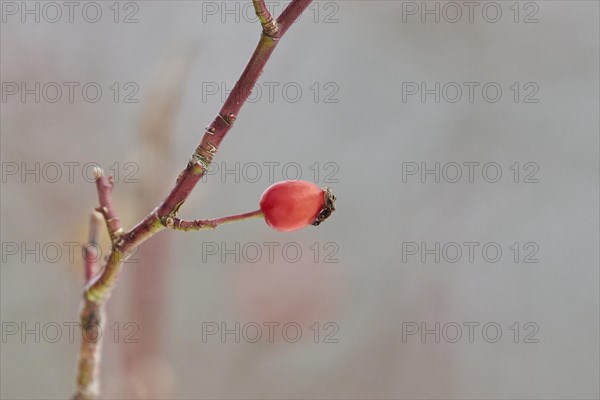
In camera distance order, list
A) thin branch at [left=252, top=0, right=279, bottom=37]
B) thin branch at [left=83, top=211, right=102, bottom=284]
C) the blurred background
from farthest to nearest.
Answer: the blurred background
thin branch at [left=83, top=211, right=102, bottom=284]
thin branch at [left=252, top=0, right=279, bottom=37]

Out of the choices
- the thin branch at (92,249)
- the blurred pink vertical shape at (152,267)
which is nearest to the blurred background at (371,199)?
the blurred pink vertical shape at (152,267)

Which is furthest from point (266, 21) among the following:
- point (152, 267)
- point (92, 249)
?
point (152, 267)

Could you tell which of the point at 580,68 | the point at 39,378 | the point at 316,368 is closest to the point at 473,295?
the point at 316,368

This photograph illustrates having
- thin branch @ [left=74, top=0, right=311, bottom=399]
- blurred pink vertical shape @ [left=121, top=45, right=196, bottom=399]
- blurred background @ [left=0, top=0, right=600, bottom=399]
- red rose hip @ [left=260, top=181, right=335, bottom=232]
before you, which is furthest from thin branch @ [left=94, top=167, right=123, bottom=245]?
blurred background @ [left=0, top=0, right=600, bottom=399]

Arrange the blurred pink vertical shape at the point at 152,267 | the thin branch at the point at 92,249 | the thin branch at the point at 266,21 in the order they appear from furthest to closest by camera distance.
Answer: the blurred pink vertical shape at the point at 152,267, the thin branch at the point at 92,249, the thin branch at the point at 266,21

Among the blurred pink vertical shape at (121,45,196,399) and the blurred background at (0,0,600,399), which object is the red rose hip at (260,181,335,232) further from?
the blurred background at (0,0,600,399)

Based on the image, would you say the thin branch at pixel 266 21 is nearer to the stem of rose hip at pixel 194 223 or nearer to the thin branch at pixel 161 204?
the thin branch at pixel 161 204

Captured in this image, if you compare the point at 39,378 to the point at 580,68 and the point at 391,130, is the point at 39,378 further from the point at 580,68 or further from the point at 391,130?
the point at 580,68
